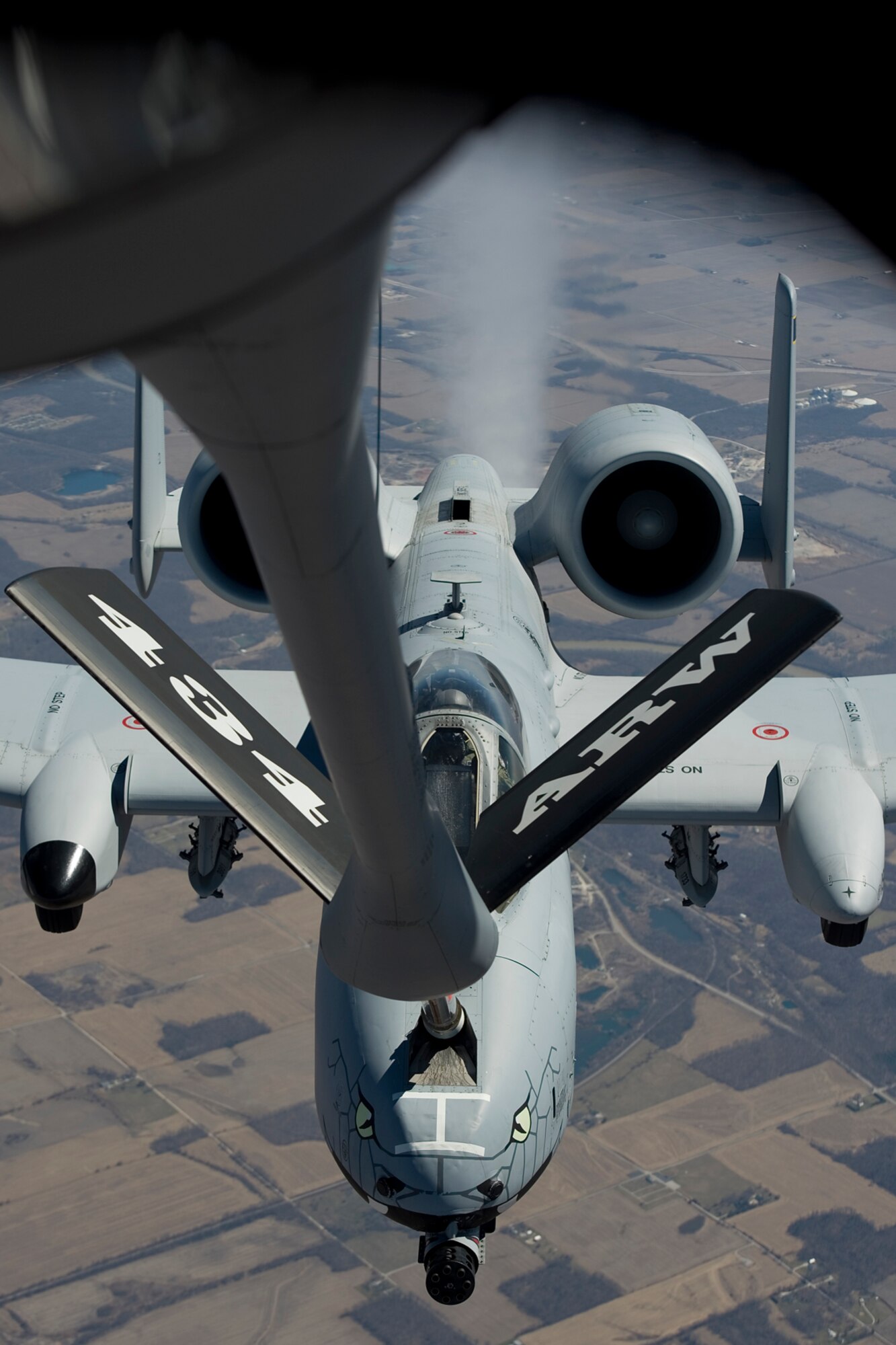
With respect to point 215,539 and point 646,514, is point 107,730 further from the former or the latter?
point 646,514

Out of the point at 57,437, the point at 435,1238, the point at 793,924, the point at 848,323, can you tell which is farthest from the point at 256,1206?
the point at 848,323

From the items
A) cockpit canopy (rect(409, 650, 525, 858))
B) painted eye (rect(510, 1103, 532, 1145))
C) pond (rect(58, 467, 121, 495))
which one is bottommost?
pond (rect(58, 467, 121, 495))

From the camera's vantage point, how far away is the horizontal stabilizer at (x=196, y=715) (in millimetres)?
7531

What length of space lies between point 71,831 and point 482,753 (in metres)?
5.47

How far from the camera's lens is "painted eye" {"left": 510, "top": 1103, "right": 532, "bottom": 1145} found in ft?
36.5

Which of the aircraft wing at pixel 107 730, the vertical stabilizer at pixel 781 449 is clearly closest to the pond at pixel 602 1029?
the vertical stabilizer at pixel 781 449

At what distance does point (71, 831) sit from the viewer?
51.0ft

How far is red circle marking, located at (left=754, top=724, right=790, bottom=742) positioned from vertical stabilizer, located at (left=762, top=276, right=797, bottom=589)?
5.42ft

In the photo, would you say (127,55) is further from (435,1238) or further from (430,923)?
(435,1238)

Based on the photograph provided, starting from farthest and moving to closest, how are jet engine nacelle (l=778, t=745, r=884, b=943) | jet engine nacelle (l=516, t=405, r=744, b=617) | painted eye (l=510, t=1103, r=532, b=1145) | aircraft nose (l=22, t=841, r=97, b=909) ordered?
jet engine nacelle (l=516, t=405, r=744, b=617) → jet engine nacelle (l=778, t=745, r=884, b=943) → aircraft nose (l=22, t=841, r=97, b=909) → painted eye (l=510, t=1103, r=532, b=1145)

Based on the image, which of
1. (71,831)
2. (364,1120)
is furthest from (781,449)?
(364,1120)

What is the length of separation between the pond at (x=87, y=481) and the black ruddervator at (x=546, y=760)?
343ft

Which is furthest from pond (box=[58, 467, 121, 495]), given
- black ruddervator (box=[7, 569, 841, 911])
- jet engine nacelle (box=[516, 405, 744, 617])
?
black ruddervator (box=[7, 569, 841, 911])

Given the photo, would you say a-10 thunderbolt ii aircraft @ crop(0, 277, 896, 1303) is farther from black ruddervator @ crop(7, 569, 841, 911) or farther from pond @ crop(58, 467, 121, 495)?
pond @ crop(58, 467, 121, 495)
